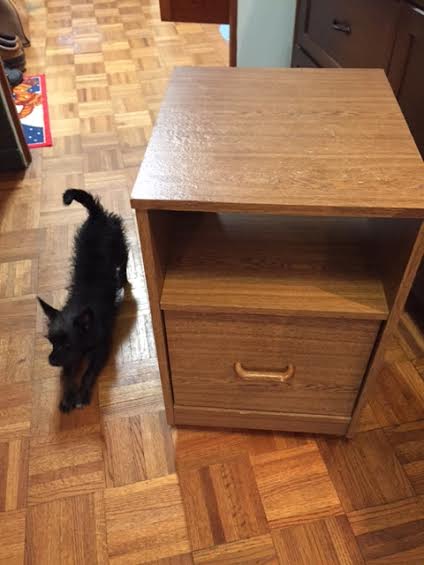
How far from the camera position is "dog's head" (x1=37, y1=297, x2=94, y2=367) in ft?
3.04

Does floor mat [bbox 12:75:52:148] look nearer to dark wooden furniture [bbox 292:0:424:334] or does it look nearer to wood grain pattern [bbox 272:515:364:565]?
dark wooden furniture [bbox 292:0:424:334]

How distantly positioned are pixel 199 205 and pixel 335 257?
285 mm

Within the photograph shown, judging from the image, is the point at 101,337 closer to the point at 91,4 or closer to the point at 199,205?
the point at 199,205

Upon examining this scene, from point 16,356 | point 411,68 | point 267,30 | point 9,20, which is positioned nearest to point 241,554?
point 16,356

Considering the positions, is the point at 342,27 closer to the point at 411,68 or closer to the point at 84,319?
the point at 411,68

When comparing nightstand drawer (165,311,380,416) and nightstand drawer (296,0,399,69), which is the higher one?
nightstand drawer (296,0,399,69)

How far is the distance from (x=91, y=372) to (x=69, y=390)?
6 cm

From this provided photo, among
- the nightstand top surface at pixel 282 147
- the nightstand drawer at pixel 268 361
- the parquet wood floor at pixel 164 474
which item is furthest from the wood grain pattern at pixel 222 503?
the nightstand top surface at pixel 282 147

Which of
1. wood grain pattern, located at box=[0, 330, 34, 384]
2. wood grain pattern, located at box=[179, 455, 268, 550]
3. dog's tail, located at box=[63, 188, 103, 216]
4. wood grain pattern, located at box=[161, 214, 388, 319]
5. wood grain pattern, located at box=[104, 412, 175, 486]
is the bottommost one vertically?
wood grain pattern, located at box=[0, 330, 34, 384]

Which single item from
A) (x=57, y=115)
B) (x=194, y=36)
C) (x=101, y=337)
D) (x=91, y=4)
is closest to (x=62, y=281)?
(x=101, y=337)

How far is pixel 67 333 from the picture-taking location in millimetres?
929

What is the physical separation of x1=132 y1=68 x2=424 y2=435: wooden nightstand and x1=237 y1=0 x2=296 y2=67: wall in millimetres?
867

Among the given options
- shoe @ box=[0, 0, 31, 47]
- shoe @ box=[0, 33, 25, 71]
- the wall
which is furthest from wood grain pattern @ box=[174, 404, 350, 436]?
shoe @ box=[0, 0, 31, 47]

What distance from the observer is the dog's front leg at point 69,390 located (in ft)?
3.17
